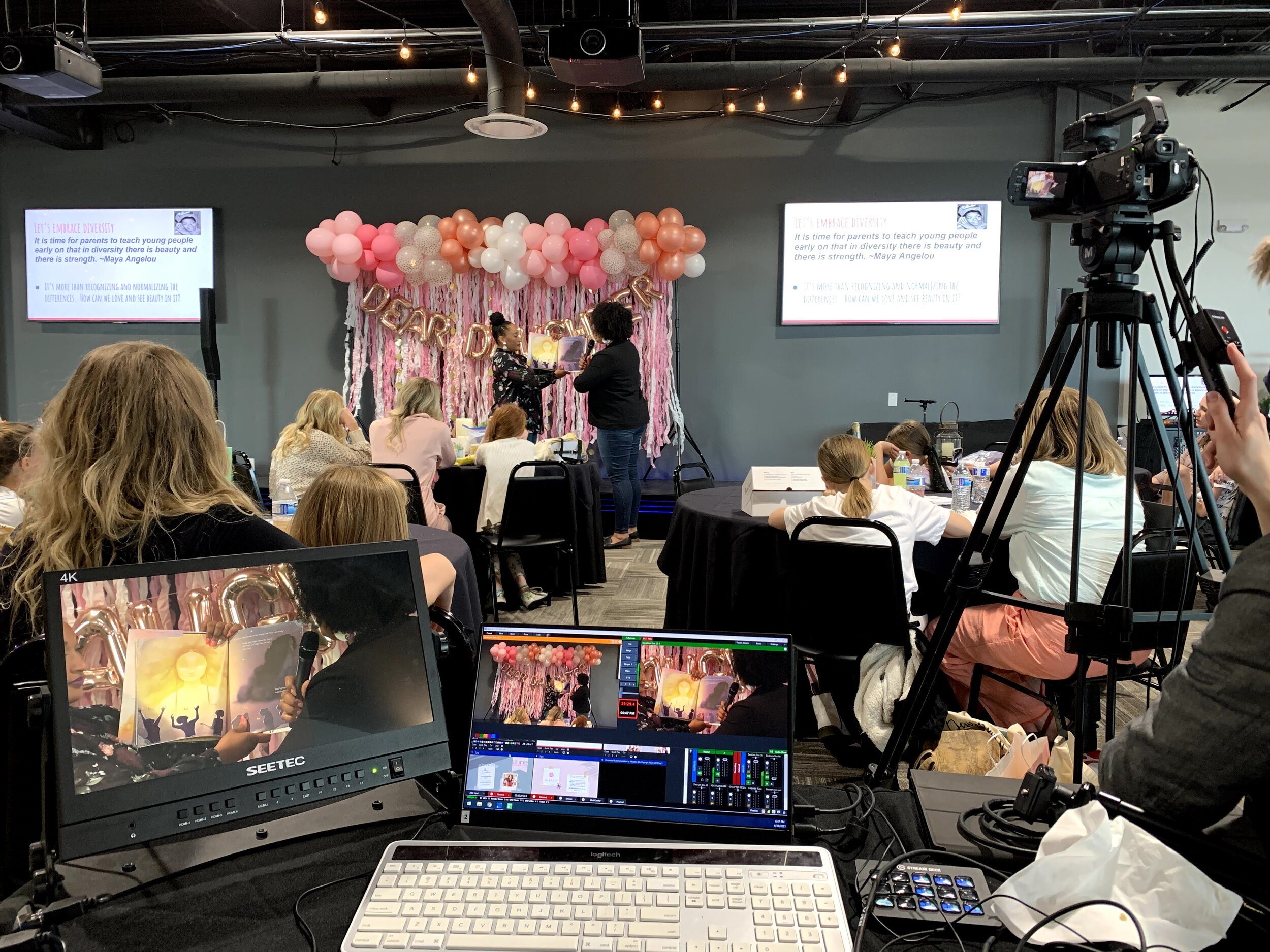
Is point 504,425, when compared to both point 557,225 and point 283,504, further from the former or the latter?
point 557,225

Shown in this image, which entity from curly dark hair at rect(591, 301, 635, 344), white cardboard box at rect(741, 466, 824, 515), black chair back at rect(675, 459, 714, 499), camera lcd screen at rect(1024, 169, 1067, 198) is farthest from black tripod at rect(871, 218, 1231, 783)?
curly dark hair at rect(591, 301, 635, 344)

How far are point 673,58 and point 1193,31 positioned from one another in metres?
3.44

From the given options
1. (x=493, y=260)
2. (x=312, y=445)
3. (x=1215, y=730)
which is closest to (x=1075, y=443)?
(x=1215, y=730)

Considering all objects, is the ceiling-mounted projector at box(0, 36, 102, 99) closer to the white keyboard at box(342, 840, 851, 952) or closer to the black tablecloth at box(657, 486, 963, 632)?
the black tablecloth at box(657, 486, 963, 632)

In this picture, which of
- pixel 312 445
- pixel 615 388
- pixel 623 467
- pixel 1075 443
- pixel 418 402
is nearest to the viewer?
pixel 1075 443

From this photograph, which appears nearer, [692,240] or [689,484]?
[689,484]

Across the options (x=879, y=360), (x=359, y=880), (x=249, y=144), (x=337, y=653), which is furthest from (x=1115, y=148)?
(x=249, y=144)

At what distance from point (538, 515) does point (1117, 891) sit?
11.1ft

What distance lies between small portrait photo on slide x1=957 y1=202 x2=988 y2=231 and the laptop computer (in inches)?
252

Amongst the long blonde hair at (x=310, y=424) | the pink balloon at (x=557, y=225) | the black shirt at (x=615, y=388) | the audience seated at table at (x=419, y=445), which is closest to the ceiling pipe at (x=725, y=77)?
the pink balloon at (x=557, y=225)

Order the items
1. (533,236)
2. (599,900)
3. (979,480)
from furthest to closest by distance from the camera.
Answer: (533,236) < (979,480) < (599,900)

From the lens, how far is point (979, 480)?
3.38 meters

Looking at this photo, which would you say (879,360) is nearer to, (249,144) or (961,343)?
(961,343)

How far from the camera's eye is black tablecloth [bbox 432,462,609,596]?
4.39 m
